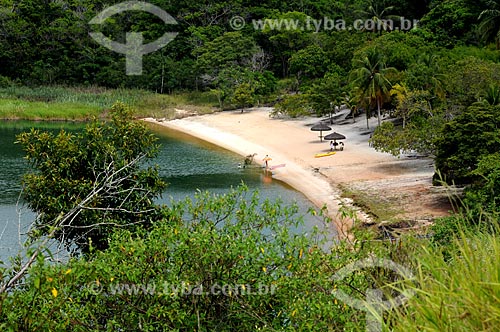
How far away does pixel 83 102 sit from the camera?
4731 cm

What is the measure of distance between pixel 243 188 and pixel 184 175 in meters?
18.6

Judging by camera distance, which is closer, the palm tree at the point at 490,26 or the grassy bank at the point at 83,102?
the palm tree at the point at 490,26

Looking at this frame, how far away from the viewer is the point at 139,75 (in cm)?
5200

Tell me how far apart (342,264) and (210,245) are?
147cm

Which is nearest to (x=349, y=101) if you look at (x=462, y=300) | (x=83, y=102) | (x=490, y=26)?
(x=490, y=26)

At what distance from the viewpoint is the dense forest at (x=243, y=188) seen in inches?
247

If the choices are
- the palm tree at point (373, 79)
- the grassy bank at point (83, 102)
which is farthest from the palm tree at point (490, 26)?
the grassy bank at point (83, 102)

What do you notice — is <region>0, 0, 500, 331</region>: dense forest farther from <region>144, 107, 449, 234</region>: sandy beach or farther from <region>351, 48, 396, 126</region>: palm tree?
<region>144, 107, 449, 234</region>: sandy beach

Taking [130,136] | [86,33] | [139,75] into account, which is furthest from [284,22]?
[130,136]

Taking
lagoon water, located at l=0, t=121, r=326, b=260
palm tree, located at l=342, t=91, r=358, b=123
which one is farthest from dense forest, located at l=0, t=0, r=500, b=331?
lagoon water, located at l=0, t=121, r=326, b=260

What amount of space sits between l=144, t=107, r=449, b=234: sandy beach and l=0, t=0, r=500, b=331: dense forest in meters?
1.04

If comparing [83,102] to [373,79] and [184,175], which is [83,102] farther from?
[373,79]

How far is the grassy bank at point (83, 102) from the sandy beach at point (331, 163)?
377 cm

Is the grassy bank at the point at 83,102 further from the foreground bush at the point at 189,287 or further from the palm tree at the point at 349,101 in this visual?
the foreground bush at the point at 189,287
